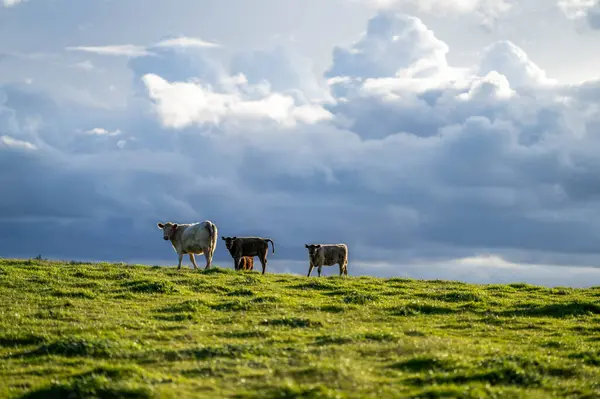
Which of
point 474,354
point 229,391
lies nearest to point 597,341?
point 474,354

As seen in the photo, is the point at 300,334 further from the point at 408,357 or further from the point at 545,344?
the point at 545,344

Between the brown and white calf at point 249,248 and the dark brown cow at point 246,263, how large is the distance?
35 centimetres

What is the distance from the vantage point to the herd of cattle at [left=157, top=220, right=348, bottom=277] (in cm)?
4584

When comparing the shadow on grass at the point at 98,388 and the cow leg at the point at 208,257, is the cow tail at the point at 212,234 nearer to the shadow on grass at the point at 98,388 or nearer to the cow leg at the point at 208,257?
the cow leg at the point at 208,257

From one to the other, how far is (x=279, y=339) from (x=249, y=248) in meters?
29.2

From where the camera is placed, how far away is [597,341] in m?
23.9

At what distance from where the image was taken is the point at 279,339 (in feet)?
67.5

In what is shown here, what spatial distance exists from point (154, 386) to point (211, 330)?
807 cm

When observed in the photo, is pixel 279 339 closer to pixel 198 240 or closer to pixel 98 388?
pixel 98 388

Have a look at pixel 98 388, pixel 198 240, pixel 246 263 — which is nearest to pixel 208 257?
pixel 198 240

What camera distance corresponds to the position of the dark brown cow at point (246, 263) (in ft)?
164

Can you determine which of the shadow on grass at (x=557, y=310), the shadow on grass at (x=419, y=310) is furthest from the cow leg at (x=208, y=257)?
the shadow on grass at (x=557, y=310)

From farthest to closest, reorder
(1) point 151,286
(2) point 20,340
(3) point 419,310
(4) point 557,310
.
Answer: (1) point 151,286
(4) point 557,310
(3) point 419,310
(2) point 20,340

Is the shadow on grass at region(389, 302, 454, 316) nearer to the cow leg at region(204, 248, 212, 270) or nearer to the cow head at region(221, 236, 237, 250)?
the cow leg at region(204, 248, 212, 270)
